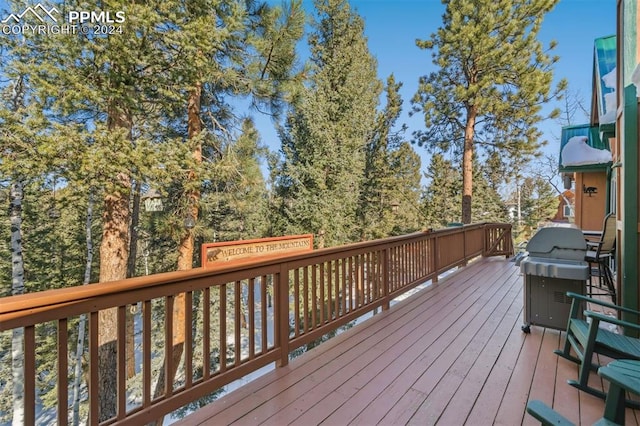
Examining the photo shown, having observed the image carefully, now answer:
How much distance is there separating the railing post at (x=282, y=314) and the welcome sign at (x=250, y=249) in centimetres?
16

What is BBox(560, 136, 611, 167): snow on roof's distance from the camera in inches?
272

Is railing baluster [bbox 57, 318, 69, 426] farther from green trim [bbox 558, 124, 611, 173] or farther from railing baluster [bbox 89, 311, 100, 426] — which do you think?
green trim [bbox 558, 124, 611, 173]

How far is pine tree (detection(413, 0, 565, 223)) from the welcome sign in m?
9.78

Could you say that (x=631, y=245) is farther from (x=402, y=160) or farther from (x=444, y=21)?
(x=402, y=160)

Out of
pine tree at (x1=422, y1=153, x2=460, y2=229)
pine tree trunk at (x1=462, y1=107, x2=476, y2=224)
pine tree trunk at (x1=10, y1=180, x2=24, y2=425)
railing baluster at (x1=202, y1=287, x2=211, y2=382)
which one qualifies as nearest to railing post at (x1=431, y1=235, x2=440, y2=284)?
railing baluster at (x1=202, y1=287, x2=211, y2=382)

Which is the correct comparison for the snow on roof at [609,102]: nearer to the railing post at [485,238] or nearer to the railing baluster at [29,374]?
the railing post at [485,238]

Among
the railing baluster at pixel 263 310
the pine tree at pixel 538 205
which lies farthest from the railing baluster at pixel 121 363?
the pine tree at pixel 538 205

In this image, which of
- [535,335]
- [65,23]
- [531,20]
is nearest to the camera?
[535,335]

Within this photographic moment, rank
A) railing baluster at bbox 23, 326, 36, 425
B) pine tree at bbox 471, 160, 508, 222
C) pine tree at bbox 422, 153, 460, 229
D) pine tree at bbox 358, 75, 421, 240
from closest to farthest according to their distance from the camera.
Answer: railing baluster at bbox 23, 326, 36, 425 < pine tree at bbox 358, 75, 421, 240 < pine tree at bbox 422, 153, 460, 229 < pine tree at bbox 471, 160, 508, 222

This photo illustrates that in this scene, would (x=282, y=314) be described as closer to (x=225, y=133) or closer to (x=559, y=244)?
(x=559, y=244)

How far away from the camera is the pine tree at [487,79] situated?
33.0 feet

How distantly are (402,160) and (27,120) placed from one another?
14.1 meters

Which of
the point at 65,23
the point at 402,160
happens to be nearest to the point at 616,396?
the point at 65,23

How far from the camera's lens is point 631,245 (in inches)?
107
